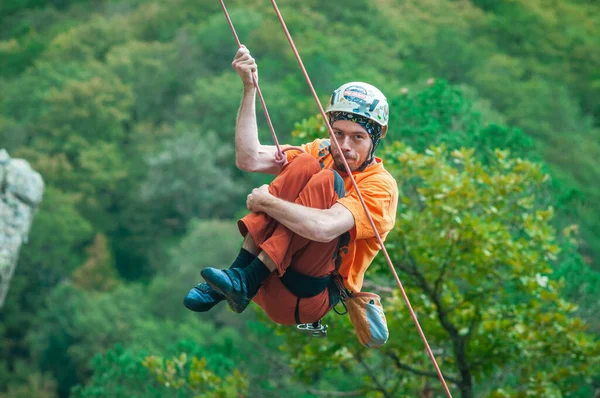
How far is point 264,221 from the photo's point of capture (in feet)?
15.6

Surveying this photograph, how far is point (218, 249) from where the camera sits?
1468 inches

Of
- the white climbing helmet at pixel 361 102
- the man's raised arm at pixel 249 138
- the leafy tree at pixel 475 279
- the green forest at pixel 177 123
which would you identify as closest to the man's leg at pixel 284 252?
the white climbing helmet at pixel 361 102

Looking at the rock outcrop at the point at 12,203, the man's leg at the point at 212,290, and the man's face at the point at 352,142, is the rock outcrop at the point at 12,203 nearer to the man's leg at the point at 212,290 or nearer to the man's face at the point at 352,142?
the man's leg at the point at 212,290

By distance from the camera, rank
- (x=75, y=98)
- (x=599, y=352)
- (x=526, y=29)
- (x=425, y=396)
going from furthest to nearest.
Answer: (x=526, y=29), (x=75, y=98), (x=425, y=396), (x=599, y=352)

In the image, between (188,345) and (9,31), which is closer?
(188,345)

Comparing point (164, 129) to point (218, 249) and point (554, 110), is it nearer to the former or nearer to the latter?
point (218, 249)

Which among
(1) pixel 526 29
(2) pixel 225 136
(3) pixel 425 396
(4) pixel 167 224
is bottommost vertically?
(4) pixel 167 224

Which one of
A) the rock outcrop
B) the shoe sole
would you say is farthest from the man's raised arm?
the rock outcrop

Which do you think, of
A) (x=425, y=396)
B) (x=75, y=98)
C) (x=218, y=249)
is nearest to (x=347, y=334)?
(x=425, y=396)

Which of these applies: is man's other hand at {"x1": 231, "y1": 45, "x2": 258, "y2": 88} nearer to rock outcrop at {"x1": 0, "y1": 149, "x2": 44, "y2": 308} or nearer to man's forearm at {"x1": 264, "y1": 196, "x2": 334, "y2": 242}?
man's forearm at {"x1": 264, "y1": 196, "x2": 334, "y2": 242}

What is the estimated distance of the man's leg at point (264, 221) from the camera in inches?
187

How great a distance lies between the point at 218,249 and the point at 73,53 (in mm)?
18905

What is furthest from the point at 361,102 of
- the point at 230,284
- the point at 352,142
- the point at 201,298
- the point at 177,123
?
the point at 177,123

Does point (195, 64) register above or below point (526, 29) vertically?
below
